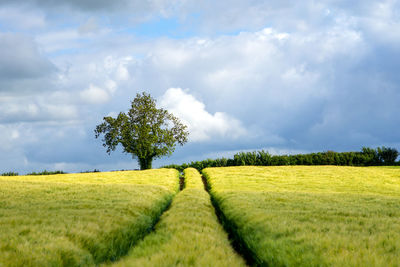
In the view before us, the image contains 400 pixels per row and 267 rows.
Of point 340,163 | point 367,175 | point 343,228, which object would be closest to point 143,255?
point 343,228

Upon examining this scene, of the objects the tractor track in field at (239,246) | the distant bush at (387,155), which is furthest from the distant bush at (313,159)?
the tractor track in field at (239,246)

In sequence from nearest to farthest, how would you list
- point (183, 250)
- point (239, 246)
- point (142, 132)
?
point (183, 250) < point (239, 246) < point (142, 132)

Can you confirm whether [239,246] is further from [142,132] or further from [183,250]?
[142,132]

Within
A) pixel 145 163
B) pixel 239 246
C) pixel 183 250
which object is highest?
pixel 145 163

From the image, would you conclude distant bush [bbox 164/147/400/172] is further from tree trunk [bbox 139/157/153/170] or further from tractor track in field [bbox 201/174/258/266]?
tractor track in field [bbox 201/174/258/266]

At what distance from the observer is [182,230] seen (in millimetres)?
10055

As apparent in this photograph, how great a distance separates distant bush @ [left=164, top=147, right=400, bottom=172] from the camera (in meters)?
58.6

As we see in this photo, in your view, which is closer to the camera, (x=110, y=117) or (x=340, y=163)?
(x=110, y=117)

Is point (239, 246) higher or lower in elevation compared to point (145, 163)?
lower

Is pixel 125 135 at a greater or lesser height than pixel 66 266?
greater

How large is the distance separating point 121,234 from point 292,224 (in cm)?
518

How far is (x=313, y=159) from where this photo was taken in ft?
198

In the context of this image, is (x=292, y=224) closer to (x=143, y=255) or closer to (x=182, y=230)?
(x=182, y=230)

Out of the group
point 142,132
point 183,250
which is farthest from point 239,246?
point 142,132
